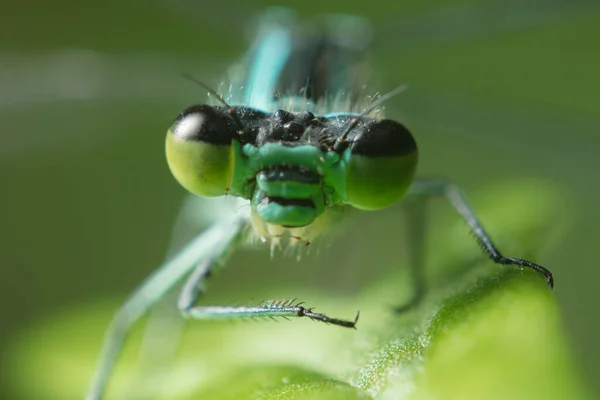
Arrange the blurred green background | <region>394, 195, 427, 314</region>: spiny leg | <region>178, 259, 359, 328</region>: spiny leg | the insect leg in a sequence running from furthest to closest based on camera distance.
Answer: the blurred green background, the insect leg, <region>394, 195, 427, 314</region>: spiny leg, <region>178, 259, 359, 328</region>: spiny leg

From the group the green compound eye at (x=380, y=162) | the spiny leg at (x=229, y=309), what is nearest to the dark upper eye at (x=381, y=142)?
the green compound eye at (x=380, y=162)

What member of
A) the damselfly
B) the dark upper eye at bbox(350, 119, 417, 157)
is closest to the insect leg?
the damselfly

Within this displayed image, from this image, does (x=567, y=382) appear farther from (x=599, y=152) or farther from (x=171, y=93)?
(x=171, y=93)

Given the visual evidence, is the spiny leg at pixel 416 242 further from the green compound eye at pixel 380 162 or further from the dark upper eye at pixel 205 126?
the dark upper eye at pixel 205 126

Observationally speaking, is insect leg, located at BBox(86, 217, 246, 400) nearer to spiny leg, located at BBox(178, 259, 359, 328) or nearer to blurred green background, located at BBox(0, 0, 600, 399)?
spiny leg, located at BBox(178, 259, 359, 328)

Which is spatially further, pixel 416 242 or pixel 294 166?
pixel 416 242

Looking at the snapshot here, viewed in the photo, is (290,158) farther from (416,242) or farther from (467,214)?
(416,242)

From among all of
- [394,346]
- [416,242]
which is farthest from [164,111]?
[394,346]
